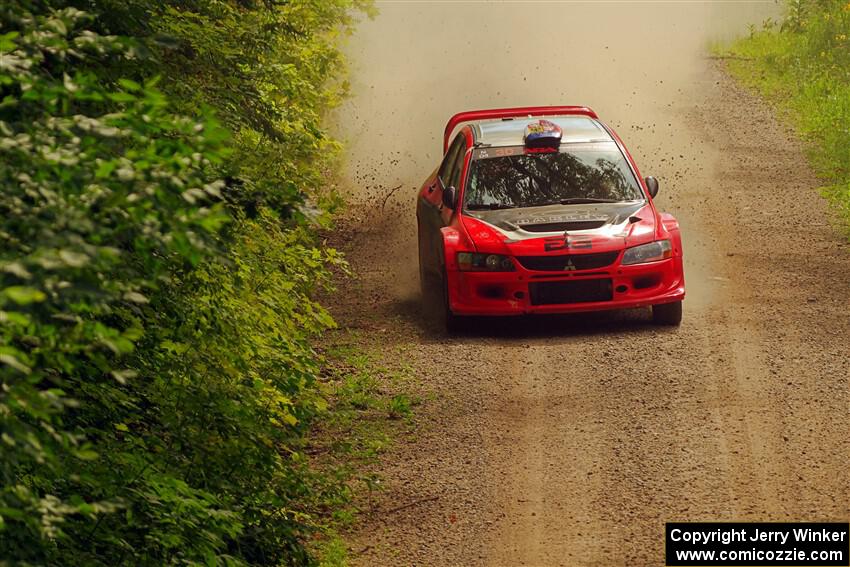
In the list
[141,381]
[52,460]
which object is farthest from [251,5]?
[52,460]

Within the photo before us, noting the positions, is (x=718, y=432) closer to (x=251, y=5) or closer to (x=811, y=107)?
(x=251, y=5)

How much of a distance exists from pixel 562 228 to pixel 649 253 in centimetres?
82

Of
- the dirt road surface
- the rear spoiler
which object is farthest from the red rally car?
the dirt road surface

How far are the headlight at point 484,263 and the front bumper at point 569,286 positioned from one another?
0.04 m

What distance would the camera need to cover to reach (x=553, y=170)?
13320mm

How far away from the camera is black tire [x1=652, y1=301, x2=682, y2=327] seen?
502 inches

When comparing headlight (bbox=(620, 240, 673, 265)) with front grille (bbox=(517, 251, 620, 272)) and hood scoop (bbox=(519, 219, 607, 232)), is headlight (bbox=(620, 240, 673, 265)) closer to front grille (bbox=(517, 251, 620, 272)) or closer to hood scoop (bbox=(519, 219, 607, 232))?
front grille (bbox=(517, 251, 620, 272))

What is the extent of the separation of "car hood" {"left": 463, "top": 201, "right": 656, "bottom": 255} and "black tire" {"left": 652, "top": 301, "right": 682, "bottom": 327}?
73 cm

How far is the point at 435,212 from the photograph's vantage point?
1371 cm

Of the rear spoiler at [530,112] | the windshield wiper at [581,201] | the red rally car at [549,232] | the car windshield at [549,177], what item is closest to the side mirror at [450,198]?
the red rally car at [549,232]

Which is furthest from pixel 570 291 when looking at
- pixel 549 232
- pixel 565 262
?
pixel 549 232

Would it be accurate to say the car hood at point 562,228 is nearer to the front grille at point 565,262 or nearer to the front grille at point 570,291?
the front grille at point 565,262

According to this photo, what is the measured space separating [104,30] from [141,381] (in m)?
1.71

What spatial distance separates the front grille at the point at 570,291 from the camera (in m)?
12.3
